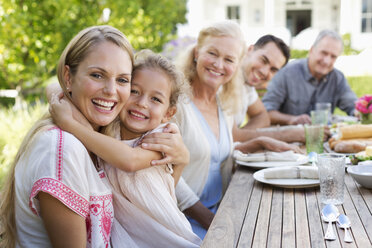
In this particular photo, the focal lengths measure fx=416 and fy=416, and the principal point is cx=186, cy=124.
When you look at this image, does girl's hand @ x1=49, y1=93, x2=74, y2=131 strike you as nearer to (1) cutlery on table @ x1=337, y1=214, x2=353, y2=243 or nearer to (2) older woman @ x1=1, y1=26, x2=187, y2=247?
(2) older woman @ x1=1, y1=26, x2=187, y2=247

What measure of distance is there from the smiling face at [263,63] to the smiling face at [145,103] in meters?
1.94

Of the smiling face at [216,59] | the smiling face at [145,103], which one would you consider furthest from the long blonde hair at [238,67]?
the smiling face at [145,103]

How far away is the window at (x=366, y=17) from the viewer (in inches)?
683

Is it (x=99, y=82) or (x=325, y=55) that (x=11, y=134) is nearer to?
(x=99, y=82)

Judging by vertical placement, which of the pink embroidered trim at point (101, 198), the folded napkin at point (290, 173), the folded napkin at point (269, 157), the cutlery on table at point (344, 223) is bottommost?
the folded napkin at point (269, 157)

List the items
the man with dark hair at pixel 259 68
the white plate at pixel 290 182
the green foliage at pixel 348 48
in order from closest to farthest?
the white plate at pixel 290 182, the man with dark hair at pixel 259 68, the green foliage at pixel 348 48

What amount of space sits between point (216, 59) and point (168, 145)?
1057 mm

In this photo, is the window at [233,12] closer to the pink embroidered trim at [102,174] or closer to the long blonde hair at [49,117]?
the long blonde hair at [49,117]

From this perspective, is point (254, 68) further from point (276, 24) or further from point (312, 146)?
point (276, 24)

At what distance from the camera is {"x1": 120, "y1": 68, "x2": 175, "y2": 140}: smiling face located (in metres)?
1.96

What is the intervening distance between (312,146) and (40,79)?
15.9ft

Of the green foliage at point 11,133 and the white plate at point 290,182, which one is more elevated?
the white plate at point 290,182

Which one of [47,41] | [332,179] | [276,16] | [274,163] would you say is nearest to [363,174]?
[332,179]

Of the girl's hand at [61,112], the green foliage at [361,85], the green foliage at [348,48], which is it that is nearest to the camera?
the girl's hand at [61,112]
